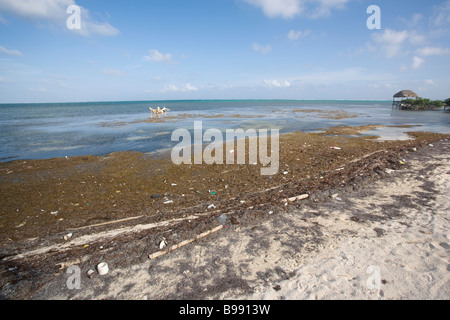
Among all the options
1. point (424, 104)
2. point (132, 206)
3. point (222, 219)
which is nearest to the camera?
point (222, 219)

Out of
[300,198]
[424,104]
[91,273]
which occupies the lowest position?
[91,273]

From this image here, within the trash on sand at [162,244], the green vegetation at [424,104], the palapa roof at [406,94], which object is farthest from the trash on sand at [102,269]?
the green vegetation at [424,104]

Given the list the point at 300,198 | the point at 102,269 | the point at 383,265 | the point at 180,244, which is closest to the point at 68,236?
the point at 102,269

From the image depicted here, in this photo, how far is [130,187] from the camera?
21.2ft

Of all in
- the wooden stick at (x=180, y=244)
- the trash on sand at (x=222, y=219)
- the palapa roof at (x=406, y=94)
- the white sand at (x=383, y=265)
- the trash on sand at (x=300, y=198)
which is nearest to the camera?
the white sand at (x=383, y=265)

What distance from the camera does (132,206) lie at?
5266 mm

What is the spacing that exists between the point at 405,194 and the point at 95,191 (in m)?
7.71

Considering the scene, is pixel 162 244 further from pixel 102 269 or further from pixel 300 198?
pixel 300 198

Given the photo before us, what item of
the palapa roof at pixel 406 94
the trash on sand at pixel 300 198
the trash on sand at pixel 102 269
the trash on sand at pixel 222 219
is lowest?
the trash on sand at pixel 102 269

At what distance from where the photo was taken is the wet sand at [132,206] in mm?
3051

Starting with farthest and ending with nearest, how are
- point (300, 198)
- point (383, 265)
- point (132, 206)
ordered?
point (132, 206) → point (300, 198) → point (383, 265)

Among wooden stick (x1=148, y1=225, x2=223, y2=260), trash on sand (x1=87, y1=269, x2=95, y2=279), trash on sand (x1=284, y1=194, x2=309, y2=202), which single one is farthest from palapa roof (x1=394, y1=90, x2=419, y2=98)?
trash on sand (x1=87, y1=269, x2=95, y2=279)

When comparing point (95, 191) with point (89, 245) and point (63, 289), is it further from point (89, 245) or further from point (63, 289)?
point (63, 289)

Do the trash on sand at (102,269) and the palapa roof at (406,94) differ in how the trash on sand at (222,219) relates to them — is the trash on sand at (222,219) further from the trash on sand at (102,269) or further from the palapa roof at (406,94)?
the palapa roof at (406,94)
